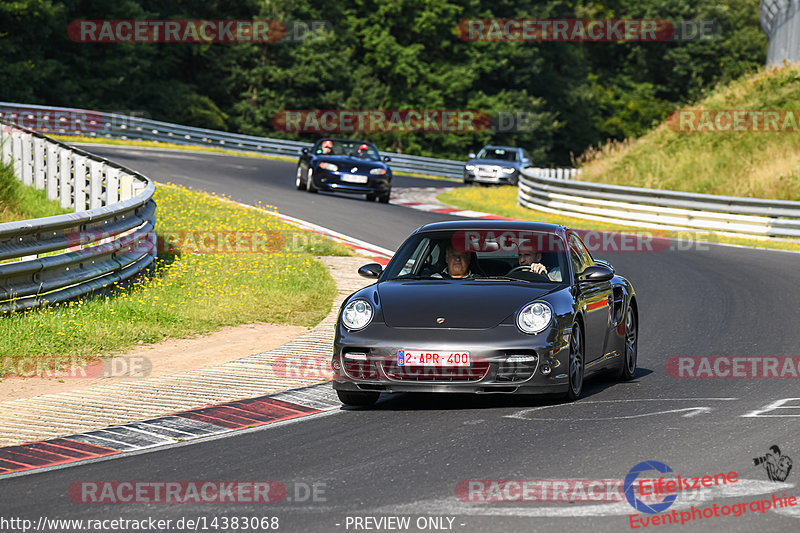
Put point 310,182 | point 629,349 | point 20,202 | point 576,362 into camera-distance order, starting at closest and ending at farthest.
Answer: point 576,362, point 629,349, point 20,202, point 310,182

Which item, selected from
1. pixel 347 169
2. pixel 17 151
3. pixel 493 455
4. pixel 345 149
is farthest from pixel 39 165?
pixel 493 455

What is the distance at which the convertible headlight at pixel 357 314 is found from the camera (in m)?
8.66

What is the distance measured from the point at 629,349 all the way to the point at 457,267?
70.6 inches

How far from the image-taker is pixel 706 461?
666 cm

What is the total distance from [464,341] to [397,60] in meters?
60.2

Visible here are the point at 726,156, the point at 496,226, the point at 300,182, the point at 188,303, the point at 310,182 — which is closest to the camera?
the point at 496,226

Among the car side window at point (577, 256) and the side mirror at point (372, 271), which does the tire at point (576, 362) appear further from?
the side mirror at point (372, 271)

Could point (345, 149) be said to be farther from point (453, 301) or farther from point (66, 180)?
point (453, 301)

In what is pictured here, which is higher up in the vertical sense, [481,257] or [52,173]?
[481,257]

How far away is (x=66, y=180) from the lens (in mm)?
18812

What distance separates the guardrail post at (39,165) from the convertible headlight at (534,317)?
13.2 metres

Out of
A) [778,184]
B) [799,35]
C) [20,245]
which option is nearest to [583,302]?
[20,245]

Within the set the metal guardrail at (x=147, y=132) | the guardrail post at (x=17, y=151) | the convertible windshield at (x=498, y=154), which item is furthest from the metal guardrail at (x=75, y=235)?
the convertible windshield at (x=498, y=154)

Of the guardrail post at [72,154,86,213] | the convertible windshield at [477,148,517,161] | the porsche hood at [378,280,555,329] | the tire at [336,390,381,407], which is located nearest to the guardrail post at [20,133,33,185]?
the guardrail post at [72,154,86,213]
